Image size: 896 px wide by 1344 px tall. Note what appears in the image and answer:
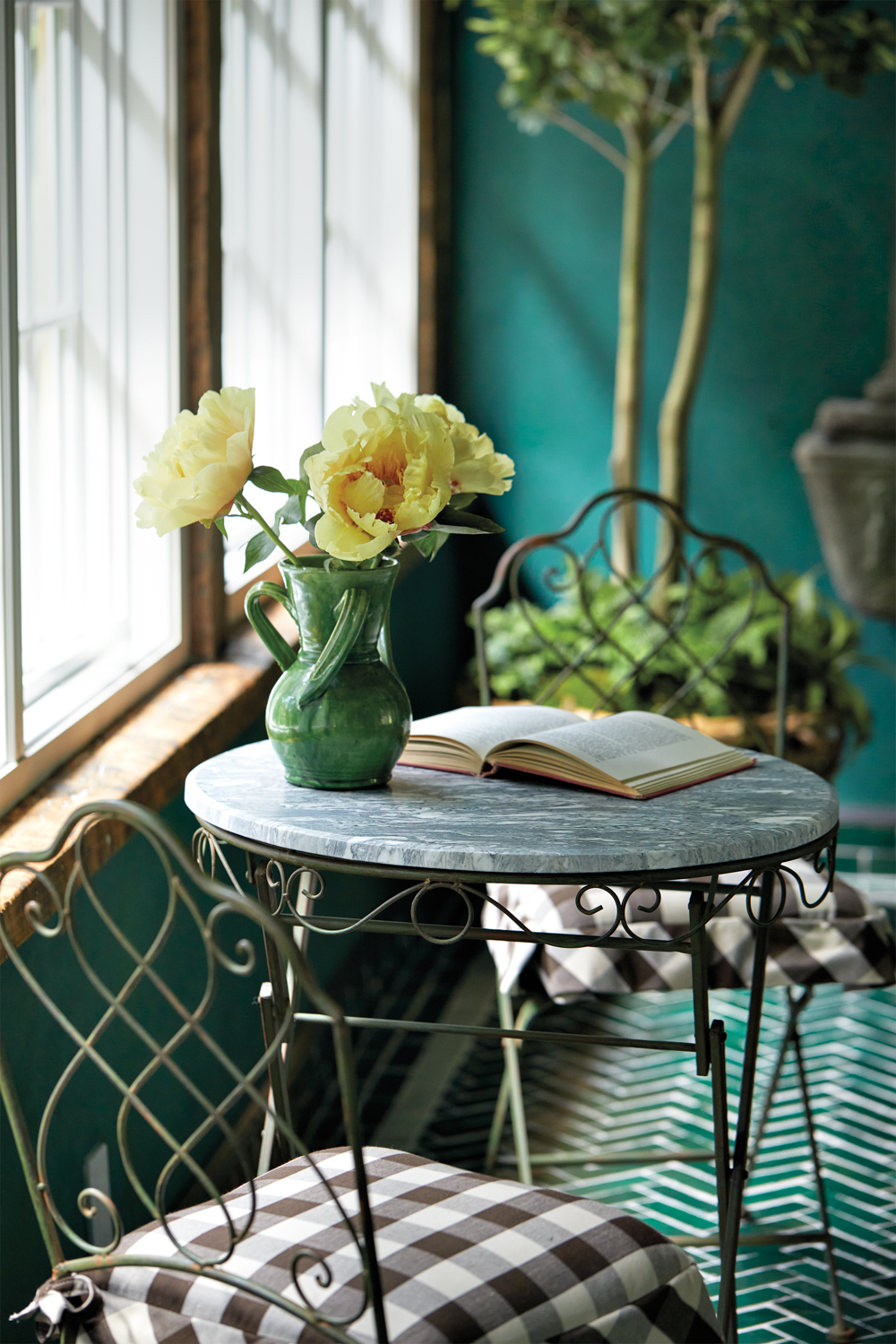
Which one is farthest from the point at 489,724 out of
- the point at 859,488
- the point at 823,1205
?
the point at 859,488

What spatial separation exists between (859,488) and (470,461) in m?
2.88

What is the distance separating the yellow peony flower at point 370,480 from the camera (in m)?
1.40

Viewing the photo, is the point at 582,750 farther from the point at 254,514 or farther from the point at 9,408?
the point at 9,408

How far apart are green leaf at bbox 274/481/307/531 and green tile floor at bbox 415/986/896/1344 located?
141 centimetres

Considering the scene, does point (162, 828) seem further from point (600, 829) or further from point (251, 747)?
point (251, 747)

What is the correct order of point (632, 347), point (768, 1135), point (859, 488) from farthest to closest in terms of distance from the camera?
point (859, 488)
point (632, 347)
point (768, 1135)

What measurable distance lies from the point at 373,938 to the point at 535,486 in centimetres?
176

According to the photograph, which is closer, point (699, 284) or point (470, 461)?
point (470, 461)

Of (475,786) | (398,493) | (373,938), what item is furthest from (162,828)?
(373,938)

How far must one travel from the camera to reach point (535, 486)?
448 cm

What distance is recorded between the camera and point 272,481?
4.89 feet

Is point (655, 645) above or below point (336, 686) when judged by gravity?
below

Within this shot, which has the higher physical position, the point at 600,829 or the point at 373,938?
the point at 600,829

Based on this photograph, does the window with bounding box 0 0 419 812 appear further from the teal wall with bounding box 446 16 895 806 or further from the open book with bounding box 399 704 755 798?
the teal wall with bounding box 446 16 895 806
